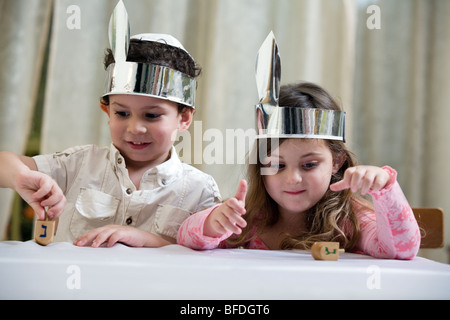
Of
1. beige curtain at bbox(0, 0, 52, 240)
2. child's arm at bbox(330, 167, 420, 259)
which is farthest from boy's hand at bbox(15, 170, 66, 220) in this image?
beige curtain at bbox(0, 0, 52, 240)

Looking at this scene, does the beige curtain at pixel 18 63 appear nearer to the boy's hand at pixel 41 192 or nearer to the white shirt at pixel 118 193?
the white shirt at pixel 118 193

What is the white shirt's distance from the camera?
1.03 m

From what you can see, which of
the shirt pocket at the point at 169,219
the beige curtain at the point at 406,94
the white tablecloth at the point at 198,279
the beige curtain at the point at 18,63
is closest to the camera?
the white tablecloth at the point at 198,279

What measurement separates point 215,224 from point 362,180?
0.80ft

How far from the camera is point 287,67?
1.76m

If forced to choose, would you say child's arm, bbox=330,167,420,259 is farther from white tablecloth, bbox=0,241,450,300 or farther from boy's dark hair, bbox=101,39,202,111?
boy's dark hair, bbox=101,39,202,111

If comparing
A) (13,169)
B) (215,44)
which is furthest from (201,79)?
(13,169)

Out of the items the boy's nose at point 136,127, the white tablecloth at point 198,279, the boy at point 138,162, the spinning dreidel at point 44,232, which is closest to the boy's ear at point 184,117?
the boy at point 138,162

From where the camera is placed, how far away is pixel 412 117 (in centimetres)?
176

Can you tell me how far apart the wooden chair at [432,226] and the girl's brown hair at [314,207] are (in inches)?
8.9

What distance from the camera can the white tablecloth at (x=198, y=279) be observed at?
525mm

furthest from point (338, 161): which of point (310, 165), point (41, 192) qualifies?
point (41, 192)

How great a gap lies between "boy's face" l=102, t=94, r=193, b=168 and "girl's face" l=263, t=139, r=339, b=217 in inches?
9.9

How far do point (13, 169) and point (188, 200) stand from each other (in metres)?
0.36
